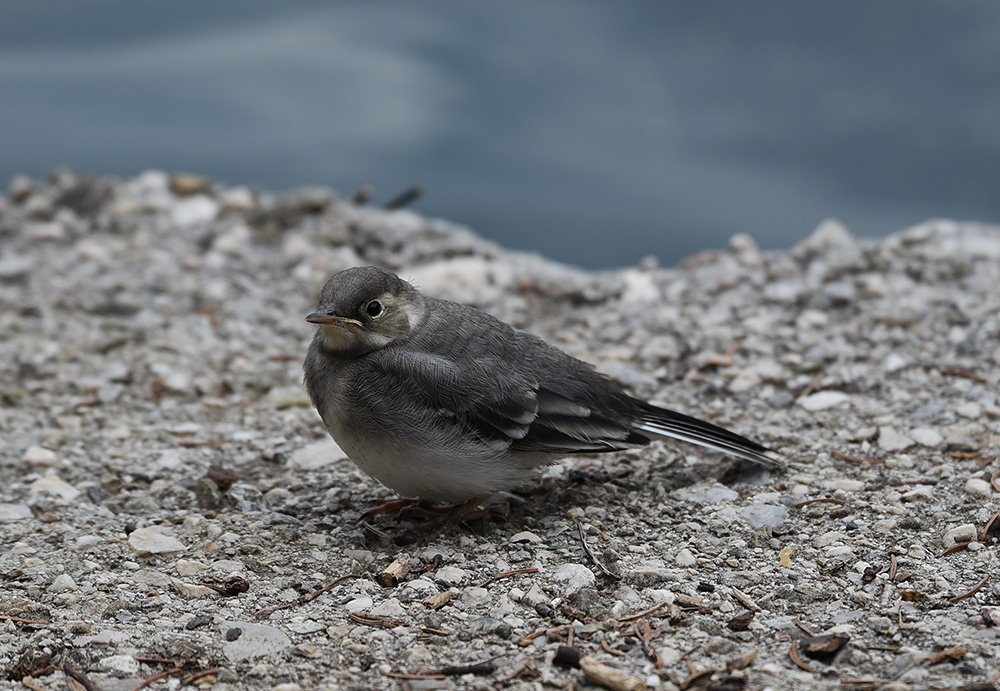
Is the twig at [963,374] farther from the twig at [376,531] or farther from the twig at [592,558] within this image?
the twig at [376,531]

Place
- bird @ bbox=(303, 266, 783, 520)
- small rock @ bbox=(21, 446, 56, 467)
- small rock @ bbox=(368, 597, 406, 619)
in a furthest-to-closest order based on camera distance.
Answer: small rock @ bbox=(21, 446, 56, 467) → bird @ bbox=(303, 266, 783, 520) → small rock @ bbox=(368, 597, 406, 619)

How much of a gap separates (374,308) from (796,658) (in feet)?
8.17

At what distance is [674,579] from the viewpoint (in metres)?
4.35

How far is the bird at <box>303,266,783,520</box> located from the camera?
470 centimetres

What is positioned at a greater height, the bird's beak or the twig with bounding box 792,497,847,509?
the bird's beak

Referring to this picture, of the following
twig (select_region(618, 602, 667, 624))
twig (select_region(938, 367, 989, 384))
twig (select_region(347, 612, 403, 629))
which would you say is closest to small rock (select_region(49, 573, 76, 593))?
twig (select_region(347, 612, 403, 629))

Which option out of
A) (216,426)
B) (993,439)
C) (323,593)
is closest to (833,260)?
(993,439)

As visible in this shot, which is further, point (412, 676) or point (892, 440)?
point (892, 440)

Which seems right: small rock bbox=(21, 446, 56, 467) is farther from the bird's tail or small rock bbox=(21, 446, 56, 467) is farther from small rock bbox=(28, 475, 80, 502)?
the bird's tail

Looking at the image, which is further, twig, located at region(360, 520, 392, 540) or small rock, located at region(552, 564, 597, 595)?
twig, located at region(360, 520, 392, 540)

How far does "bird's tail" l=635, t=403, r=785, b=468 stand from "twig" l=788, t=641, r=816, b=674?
1.48 m

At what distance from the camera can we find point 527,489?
543 centimetres

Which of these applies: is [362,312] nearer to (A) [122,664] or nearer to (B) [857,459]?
(A) [122,664]

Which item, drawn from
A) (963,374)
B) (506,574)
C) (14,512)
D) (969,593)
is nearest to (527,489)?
(506,574)
